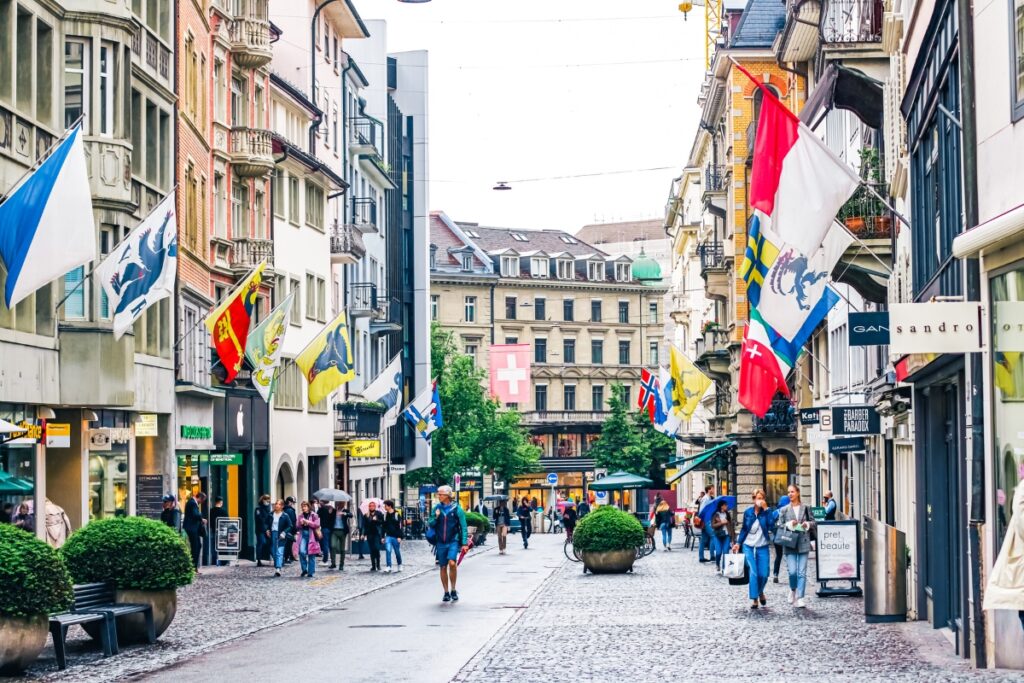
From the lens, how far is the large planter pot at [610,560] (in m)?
37.3

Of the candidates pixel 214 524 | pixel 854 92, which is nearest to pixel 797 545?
pixel 854 92

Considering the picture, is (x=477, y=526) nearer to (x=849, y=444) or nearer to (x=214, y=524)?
(x=214, y=524)

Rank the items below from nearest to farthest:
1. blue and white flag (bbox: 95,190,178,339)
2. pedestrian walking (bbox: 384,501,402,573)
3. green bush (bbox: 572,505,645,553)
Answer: blue and white flag (bbox: 95,190,178,339) → green bush (bbox: 572,505,645,553) → pedestrian walking (bbox: 384,501,402,573)

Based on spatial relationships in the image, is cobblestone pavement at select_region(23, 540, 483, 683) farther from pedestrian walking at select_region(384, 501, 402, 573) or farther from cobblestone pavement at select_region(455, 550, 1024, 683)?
cobblestone pavement at select_region(455, 550, 1024, 683)

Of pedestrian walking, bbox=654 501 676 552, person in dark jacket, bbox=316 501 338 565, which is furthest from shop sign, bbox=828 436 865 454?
pedestrian walking, bbox=654 501 676 552

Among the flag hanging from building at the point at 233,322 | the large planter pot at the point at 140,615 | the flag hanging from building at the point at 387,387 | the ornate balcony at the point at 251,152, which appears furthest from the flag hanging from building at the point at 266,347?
the large planter pot at the point at 140,615

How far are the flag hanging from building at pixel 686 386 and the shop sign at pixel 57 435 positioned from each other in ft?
77.7

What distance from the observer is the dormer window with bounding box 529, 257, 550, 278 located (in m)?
124

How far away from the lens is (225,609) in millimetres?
26797

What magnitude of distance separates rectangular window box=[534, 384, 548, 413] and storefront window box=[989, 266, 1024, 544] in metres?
105

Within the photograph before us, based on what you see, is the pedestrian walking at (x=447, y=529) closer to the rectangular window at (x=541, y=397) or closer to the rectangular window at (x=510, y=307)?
the rectangular window at (x=541, y=397)

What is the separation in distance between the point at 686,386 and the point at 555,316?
233 ft

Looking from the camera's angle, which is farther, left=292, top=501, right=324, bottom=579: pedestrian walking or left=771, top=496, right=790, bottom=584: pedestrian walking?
left=292, top=501, right=324, bottom=579: pedestrian walking

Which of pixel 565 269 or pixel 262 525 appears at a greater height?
pixel 565 269
